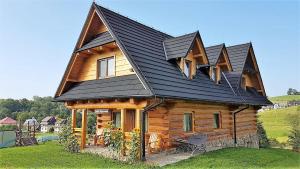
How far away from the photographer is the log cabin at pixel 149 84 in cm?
1084

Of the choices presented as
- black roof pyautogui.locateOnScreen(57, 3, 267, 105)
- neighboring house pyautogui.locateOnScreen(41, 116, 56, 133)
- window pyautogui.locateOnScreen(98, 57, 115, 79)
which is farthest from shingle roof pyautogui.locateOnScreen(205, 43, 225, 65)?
neighboring house pyautogui.locateOnScreen(41, 116, 56, 133)

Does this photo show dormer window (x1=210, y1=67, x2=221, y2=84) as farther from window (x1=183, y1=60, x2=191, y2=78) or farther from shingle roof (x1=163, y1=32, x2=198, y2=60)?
shingle roof (x1=163, y1=32, x2=198, y2=60)

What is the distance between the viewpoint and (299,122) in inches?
1097

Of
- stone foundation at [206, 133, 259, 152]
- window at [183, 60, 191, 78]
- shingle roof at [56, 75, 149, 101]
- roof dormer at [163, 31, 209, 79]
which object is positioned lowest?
stone foundation at [206, 133, 259, 152]

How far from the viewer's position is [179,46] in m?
14.0

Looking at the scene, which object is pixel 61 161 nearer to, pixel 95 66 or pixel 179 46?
pixel 95 66

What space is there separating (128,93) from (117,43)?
2.56m

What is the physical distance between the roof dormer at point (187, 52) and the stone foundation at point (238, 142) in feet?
12.8

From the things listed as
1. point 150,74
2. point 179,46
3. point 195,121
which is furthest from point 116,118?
point 179,46

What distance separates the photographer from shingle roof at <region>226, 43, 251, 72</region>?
18.7 m

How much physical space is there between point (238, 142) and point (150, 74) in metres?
9.35

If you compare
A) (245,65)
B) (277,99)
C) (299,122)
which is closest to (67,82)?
(245,65)

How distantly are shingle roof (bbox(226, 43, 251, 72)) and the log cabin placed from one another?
4.17ft

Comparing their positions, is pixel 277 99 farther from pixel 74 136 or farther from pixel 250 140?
pixel 74 136
